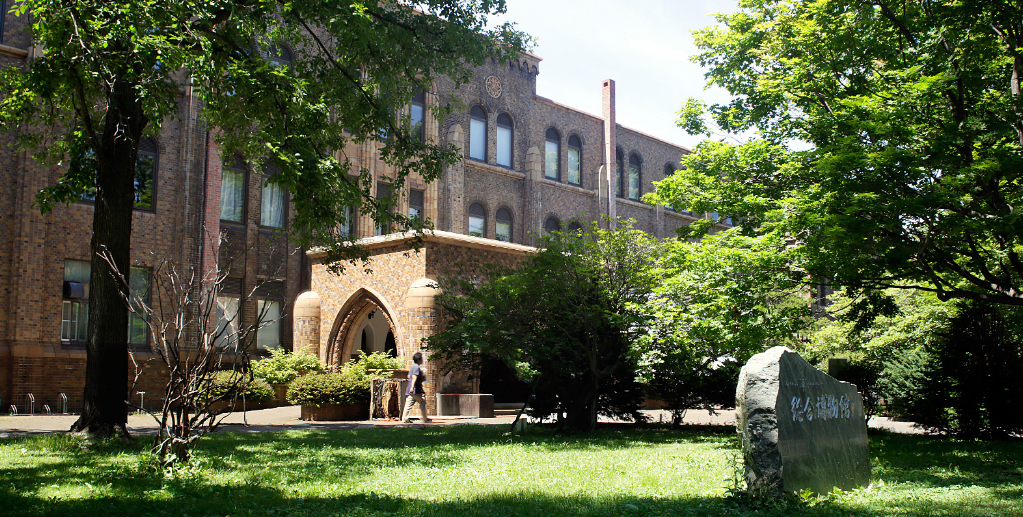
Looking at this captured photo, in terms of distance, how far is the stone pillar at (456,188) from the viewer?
97.7 feet

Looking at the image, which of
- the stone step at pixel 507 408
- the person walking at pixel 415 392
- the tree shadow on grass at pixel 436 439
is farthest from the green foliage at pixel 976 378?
the person walking at pixel 415 392

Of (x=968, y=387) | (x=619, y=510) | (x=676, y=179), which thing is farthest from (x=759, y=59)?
(x=619, y=510)

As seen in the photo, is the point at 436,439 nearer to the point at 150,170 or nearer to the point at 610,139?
the point at 150,170

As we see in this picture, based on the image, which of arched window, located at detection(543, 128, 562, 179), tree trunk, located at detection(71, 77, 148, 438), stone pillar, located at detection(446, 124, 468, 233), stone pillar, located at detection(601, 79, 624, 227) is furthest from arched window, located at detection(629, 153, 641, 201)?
tree trunk, located at detection(71, 77, 148, 438)

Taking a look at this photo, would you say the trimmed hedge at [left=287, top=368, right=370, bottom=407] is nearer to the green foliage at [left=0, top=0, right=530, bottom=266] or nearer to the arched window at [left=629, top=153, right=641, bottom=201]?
the green foliage at [left=0, top=0, right=530, bottom=266]

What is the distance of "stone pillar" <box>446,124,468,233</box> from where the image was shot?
29.8 m

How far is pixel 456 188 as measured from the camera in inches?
1187

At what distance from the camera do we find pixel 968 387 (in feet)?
51.0

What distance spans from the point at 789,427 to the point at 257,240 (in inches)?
790

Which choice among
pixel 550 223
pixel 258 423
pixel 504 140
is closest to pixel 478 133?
pixel 504 140

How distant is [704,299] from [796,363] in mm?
5708

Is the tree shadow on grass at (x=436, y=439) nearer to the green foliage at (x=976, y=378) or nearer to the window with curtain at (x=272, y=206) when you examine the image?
the green foliage at (x=976, y=378)

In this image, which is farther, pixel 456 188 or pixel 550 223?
pixel 550 223

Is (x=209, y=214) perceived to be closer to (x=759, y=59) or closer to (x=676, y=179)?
(x=676, y=179)
